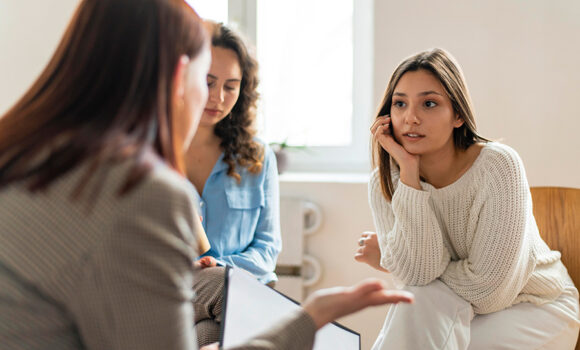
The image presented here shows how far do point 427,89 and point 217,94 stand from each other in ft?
1.92

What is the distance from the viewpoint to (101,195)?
22.9 inches

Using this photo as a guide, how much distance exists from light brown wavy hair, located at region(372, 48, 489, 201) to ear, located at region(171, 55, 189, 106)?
846 mm

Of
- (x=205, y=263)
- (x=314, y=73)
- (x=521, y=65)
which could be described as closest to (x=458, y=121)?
(x=521, y=65)

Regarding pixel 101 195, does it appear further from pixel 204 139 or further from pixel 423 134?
pixel 204 139

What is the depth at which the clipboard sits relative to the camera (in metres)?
1.12

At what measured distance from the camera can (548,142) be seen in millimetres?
1869

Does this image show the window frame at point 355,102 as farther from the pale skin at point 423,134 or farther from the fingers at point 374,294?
the fingers at point 374,294

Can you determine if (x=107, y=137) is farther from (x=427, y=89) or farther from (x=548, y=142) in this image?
(x=548, y=142)

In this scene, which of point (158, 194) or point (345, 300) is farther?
point (345, 300)

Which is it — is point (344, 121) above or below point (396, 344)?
above

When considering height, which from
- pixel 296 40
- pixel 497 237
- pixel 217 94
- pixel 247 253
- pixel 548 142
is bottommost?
pixel 247 253

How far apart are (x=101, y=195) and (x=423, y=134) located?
0.99 meters

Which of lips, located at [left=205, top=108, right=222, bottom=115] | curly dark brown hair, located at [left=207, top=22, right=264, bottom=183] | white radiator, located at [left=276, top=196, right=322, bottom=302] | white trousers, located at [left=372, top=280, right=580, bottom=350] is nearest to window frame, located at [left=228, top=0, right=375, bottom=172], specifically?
white radiator, located at [left=276, top=196, right=322, bottom=302]

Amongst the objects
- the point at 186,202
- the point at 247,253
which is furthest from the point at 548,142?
the point at 186,202
